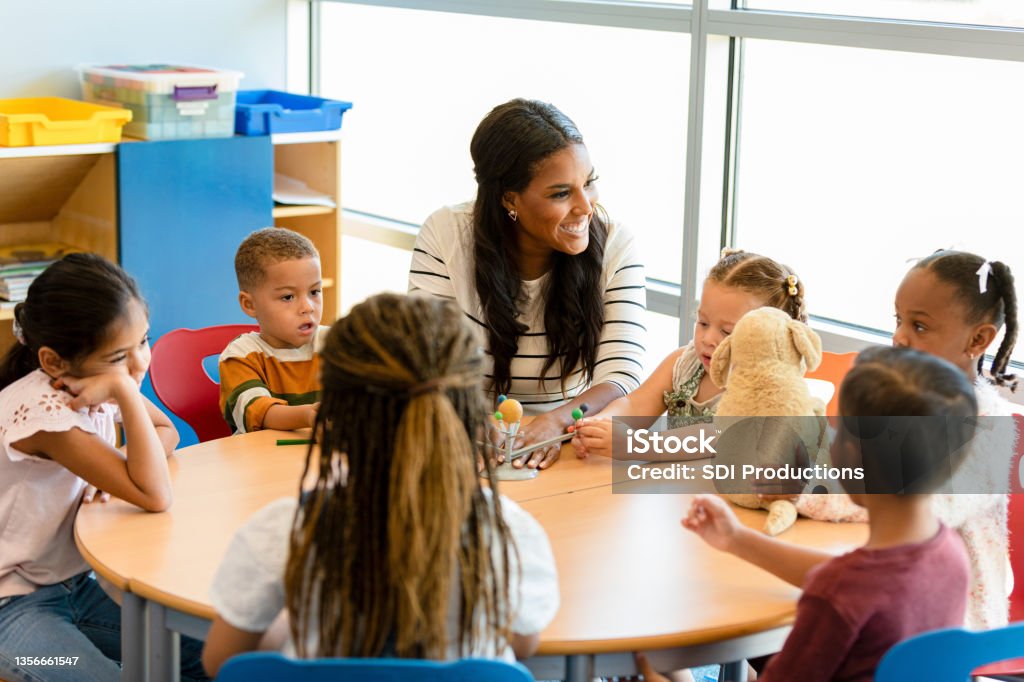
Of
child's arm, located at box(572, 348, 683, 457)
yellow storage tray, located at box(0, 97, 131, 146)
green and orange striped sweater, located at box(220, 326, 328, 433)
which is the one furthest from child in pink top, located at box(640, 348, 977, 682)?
yellow storage tray, located at box(0, 97, 131, 146)

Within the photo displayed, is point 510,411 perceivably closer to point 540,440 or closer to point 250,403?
point 540,440

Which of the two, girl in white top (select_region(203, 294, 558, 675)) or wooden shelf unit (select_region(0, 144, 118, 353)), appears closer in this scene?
girl in white top (select_region(203, 294, 558, 675))

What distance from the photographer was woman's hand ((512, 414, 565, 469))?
2.06 m

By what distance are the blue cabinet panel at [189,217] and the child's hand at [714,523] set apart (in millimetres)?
2451

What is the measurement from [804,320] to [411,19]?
2.51 meters

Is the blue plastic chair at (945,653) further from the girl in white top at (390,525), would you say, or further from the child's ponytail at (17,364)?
the child's ponytail at (17,364)

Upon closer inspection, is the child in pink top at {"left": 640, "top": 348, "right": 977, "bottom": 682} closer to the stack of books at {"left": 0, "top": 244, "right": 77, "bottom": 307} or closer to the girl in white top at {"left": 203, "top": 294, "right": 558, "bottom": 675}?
the girl in white top at {"left": 203, "top": 294, "right": 558, "bottom": 675}

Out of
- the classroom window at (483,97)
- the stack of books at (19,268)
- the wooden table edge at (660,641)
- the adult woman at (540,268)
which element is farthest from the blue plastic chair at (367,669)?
the stack of books at (19,268)

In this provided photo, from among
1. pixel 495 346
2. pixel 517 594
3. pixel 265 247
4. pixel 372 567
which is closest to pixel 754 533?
pixel 517 594

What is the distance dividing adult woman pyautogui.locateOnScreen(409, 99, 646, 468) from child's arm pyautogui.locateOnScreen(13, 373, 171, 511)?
83cm

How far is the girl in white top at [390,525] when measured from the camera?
47.4 inches

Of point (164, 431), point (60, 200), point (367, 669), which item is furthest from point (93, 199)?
point (367, 669)

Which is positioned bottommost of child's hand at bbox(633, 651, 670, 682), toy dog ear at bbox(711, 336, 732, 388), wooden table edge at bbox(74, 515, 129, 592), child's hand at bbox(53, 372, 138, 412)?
child's hand at bbox(633, 651, 670, 682)

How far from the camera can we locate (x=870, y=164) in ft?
9.57
